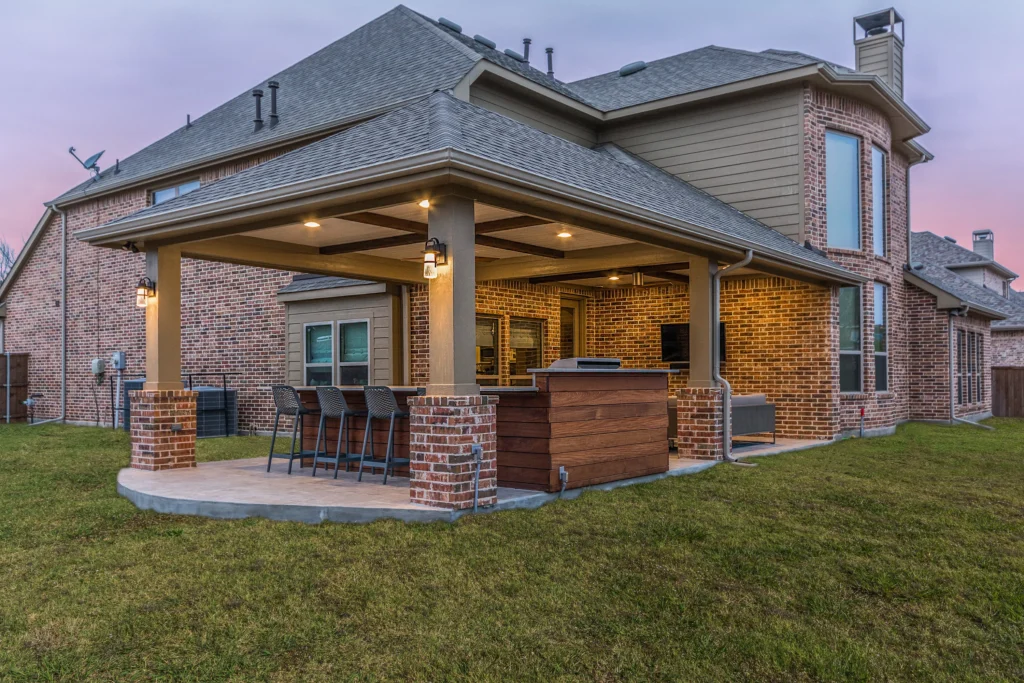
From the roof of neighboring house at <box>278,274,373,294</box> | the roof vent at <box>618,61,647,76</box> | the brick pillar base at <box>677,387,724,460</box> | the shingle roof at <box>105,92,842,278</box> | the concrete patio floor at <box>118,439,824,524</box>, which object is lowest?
the concrete patio floor at <box>118,439,824,524</box>

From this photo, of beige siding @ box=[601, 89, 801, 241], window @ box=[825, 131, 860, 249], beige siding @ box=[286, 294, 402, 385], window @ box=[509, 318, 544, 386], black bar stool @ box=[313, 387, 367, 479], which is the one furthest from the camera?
window @ box=[825, 131, 860, 249]

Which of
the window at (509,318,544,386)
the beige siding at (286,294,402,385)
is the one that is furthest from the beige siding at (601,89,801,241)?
the beige siding at (286,294,402,385)

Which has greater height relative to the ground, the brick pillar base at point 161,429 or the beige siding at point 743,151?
the beige siding at point 743,151

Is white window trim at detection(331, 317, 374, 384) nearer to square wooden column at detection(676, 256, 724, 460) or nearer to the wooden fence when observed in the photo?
square wooden column at detection(676, 256, 724, 460)

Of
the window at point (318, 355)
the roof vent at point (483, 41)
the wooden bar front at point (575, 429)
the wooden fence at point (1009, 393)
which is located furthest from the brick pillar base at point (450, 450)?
the wooden fence at point (1009, 393)

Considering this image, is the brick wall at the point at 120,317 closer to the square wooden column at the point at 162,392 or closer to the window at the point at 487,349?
the window at the point at 487,349

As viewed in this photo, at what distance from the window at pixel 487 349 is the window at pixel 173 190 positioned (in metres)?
6.72

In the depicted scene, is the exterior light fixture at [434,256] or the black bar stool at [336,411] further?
the black bar stool at [336,411]

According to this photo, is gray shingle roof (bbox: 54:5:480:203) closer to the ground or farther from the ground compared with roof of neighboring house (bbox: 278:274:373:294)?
farther from the ground

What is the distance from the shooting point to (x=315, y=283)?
13164mm

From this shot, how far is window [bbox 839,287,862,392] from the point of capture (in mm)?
12812

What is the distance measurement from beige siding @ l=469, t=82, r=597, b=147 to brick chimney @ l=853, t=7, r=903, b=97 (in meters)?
5.45

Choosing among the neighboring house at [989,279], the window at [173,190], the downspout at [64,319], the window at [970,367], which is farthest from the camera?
the neighboring house at [989,279]

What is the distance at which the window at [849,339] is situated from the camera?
504 inches
